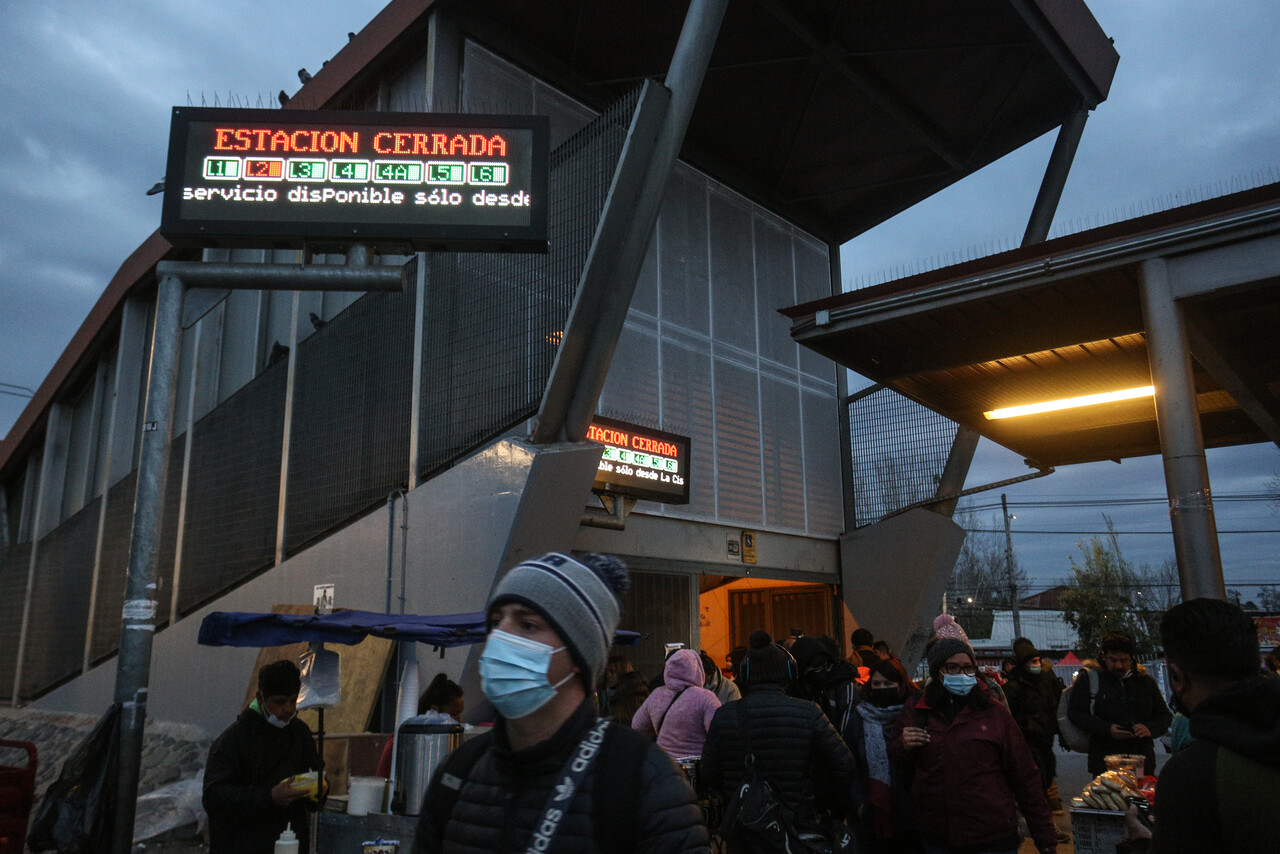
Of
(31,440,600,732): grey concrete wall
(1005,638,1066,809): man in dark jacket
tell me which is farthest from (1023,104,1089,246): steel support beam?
(31,440,600,732): grey concrete wall

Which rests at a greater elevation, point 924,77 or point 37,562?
point 924,77

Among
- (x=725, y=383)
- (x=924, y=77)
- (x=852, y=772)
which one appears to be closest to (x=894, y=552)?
(x=725, y=383)

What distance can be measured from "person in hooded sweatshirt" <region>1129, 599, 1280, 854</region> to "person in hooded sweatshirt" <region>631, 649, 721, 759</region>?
4462 mm

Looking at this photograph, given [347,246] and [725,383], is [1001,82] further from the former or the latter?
[347,246]

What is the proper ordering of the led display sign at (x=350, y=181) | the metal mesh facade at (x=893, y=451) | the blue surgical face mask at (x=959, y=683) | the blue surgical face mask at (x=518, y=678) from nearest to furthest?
1. the blue surgical face mask at (x=518, y=678)
2. the blue surgical face mask at (x=959, y=683)
3. the led display sign at (x=350, y=181)
4. the metal mesh facade at (x=893, y=451)

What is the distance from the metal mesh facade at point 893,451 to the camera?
19.2 meters

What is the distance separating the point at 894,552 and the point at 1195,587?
37.6 feet

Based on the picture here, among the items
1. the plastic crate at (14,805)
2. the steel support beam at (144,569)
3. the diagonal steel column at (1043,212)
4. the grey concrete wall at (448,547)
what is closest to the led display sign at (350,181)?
the steel support beam at (144,569)

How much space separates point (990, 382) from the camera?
47.8 ft

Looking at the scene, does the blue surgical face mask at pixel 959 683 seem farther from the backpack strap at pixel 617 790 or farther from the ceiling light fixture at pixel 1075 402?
the ceiling light fixture at pixel 1075 402

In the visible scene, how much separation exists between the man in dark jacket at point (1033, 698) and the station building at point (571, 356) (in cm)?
532

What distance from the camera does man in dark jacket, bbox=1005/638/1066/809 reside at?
1021cm

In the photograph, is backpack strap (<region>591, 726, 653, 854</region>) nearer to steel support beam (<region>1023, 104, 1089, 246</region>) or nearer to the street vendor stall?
the street vendor stall

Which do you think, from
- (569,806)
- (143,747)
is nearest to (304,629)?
(569,806)
